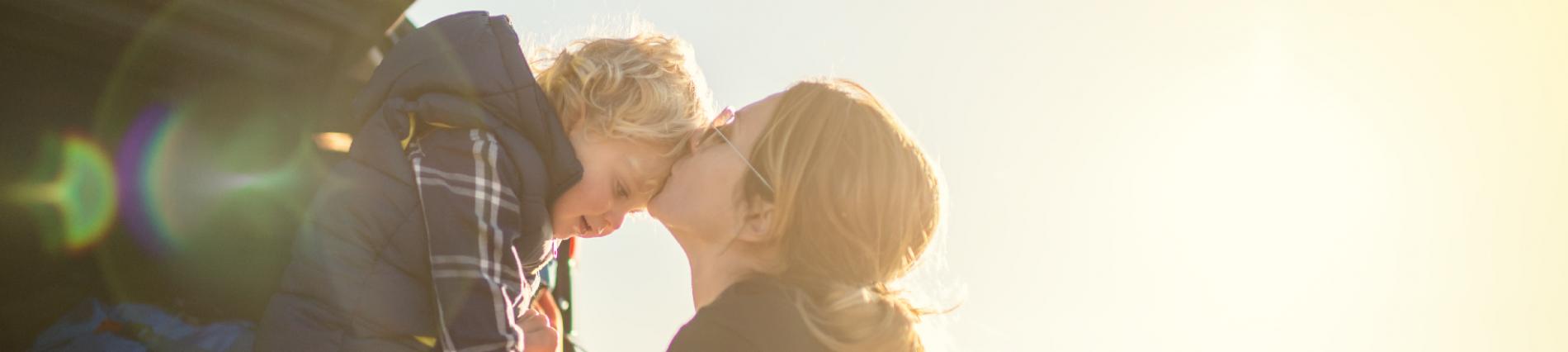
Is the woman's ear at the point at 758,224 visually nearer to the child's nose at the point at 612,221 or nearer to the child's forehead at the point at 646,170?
the child's forehead at the point at 646,170

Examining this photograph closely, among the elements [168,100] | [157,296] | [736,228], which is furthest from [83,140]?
[736,228]

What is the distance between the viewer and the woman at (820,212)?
2.17 meters

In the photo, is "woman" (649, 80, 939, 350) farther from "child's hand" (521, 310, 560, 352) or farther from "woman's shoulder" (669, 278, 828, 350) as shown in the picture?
"child's hand" (521, 310, 560, 352)

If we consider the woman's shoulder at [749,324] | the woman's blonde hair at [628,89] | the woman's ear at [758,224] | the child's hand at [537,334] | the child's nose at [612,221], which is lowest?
the child's hand at [537,334]

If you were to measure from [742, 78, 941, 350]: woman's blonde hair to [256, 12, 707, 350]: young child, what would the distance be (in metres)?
0.47

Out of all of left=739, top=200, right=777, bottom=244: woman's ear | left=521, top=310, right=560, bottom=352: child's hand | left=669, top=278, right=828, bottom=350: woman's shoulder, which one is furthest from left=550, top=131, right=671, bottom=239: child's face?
left=669, top=278, right=828, bottom=350: woman's shoulder

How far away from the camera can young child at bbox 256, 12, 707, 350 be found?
232 centimetres

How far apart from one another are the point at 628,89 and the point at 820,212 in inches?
27.3

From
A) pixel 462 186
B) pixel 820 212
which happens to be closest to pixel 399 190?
pixel 462 186

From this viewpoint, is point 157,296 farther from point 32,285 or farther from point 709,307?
point 709,307

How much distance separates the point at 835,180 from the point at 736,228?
22 cm

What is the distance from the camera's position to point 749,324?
6.23ft

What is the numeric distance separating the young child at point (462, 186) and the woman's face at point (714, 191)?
0.84ft

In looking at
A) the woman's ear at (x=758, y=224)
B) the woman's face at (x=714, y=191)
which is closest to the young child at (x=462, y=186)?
the woman's face at (x=714, y=191)
